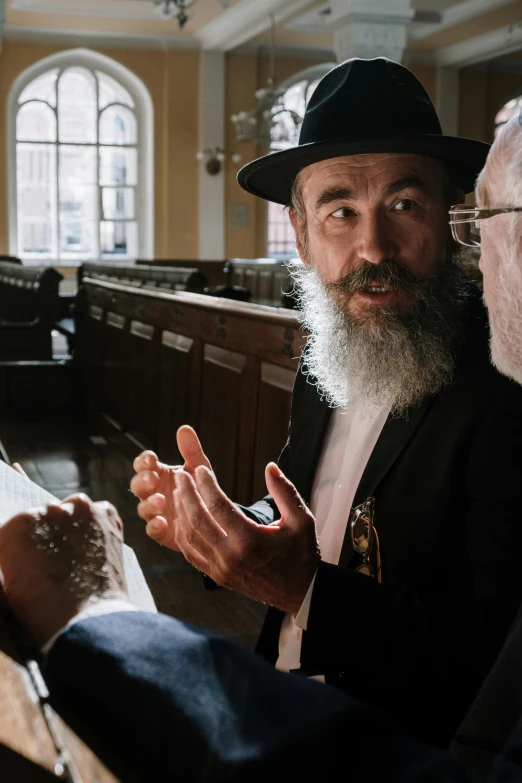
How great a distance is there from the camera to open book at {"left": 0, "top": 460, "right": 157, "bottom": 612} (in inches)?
40.8

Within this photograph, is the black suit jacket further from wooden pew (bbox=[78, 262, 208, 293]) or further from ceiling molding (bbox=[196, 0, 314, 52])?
ceiling molding (bbox=[196, 0, 314, 52])

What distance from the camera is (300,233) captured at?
6.38 ft

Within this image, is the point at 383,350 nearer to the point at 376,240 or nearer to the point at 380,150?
the point at 376,240

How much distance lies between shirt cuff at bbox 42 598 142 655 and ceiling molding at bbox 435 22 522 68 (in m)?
14.1

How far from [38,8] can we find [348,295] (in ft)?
42.1

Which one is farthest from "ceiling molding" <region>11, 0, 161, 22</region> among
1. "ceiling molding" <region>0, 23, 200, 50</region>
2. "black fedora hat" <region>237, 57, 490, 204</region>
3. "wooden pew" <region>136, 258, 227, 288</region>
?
"black fedora hat" <region>237, 57, 490, 204</region>

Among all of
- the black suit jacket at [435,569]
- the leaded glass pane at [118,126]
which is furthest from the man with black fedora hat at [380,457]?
the leaded glass pane at [118,126]

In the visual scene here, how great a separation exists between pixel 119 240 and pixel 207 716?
15388 millimetres

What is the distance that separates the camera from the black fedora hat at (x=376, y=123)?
1.68 metres

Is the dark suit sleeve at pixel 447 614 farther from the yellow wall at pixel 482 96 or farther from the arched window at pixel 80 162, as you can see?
the yellow wall at pixel 482 96

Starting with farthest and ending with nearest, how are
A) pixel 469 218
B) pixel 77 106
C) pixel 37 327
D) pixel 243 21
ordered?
pixel 77 106
pixel 243 21
pixel 37 327
pixel 469 218

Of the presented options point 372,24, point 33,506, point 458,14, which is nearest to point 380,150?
point 33,506

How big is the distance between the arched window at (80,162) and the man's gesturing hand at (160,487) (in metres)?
13.8

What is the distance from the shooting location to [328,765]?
2.19 ft
